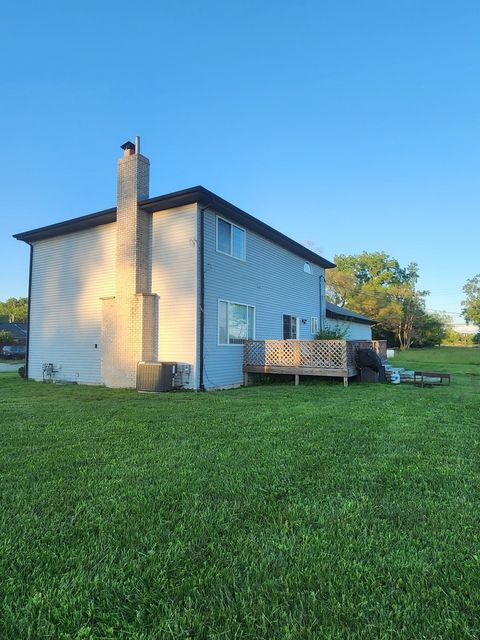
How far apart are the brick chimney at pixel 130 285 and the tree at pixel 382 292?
40.0 metres

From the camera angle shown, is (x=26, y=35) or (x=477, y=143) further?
(x=477, y=143)

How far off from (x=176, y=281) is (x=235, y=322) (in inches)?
96.5

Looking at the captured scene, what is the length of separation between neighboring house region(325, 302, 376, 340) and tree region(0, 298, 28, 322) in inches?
2326

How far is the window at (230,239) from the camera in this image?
1153 centimetres

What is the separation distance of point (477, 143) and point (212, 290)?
39.9ft

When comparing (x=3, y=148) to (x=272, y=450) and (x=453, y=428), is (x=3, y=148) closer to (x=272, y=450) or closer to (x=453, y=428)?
(x=272, y=450)

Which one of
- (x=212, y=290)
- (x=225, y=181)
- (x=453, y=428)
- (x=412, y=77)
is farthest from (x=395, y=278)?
(x=453, y=428)

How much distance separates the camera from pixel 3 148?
510 inches

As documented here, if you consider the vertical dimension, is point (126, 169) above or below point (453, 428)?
above

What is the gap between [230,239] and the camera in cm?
1197

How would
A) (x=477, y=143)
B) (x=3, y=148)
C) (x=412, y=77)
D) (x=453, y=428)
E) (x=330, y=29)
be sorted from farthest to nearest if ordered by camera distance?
(x=477, y=143) → (x=3, y=148) → (x=412, y=77) → (x=330, y=29) → (x=453, y=428)

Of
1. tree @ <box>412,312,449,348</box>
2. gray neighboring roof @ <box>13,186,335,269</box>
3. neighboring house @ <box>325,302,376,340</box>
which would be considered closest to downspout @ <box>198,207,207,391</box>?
gray neighboring roof @ <box>13,186,335,269</box>

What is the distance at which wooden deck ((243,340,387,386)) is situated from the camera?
1157 centimetres

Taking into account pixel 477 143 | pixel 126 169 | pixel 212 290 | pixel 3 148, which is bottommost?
pixel 212 290
